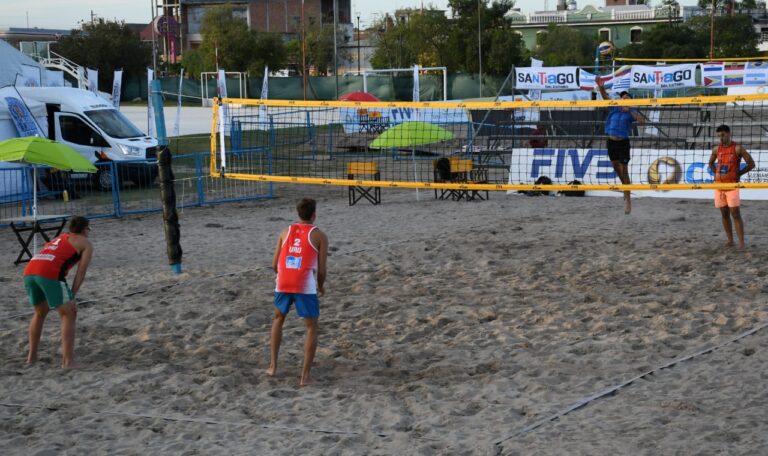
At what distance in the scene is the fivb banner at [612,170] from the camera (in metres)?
15.2

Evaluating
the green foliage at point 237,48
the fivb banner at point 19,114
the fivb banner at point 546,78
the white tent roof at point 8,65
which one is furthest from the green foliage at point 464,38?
the fivb banner at point 19,114

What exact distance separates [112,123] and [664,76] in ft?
42.4

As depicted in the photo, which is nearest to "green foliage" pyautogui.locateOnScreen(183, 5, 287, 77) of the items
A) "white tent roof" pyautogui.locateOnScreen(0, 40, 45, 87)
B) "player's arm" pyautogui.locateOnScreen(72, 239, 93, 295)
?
"white tent roof" pyautogui.locateOnScreen(0, 40, 45, 87)

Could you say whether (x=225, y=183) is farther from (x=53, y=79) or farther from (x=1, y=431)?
(x=1, y=431)

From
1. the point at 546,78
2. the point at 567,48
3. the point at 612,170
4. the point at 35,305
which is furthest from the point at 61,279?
the point at 567,48

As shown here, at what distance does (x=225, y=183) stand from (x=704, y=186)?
11674mm

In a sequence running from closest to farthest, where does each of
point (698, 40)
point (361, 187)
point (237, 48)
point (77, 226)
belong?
point (77, 226) → point (361, 187) → point (698, 40) → point (237, 48)

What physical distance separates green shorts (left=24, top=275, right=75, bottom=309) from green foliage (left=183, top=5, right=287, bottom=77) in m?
57.1

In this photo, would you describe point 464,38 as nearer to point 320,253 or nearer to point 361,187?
point 361,187

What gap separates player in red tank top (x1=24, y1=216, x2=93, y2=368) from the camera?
725cm

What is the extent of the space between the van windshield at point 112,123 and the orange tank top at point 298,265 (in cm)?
1381

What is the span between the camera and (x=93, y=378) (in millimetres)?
7086

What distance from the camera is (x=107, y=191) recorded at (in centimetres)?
1883

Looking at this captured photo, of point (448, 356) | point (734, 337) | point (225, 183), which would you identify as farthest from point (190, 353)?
point (225, 183)
